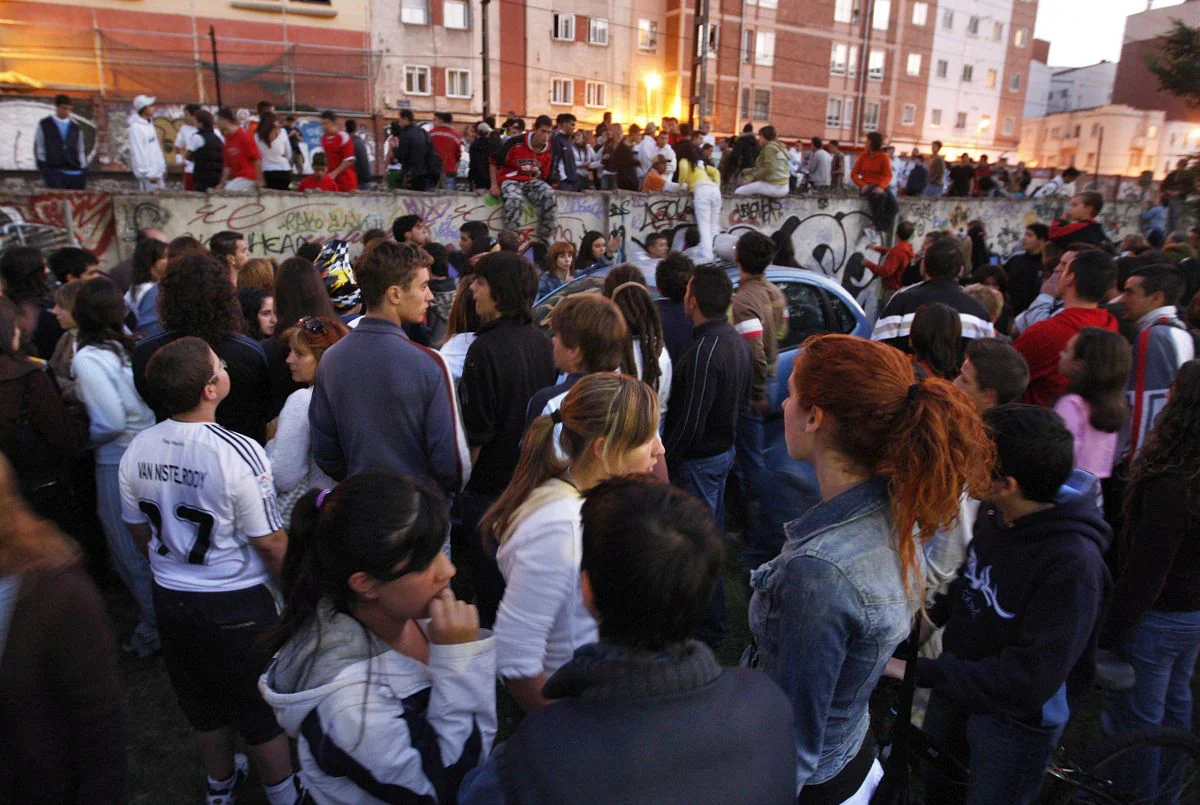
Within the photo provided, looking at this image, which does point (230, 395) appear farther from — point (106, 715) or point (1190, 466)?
point (1190, 466)

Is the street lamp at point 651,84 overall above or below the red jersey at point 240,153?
above

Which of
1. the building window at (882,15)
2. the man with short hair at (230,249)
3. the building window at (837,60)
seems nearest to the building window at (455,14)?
the building window at (837,60)

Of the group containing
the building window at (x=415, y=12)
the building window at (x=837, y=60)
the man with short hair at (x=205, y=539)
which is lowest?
the man with short hair at (x=205, y=539)

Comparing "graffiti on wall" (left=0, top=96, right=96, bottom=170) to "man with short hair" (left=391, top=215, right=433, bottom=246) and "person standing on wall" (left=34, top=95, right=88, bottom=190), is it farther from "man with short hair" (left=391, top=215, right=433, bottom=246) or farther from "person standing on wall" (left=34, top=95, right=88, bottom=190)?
"man with short hair" (left=391, top=215, right=433, bottom=246)

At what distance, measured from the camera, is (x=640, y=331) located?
3.97 metres

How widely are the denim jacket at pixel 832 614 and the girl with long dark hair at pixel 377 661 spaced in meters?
0.68

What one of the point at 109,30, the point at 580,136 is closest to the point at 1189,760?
the point at 580,136

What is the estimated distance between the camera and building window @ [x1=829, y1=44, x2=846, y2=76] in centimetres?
4303

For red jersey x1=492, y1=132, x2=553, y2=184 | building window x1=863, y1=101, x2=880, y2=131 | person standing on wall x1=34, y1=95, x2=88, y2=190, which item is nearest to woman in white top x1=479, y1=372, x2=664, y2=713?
red jersey x1=492, y1=132, x2=553, y2=184

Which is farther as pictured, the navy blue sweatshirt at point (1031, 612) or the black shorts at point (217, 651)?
the black shorts at point (217, 651)

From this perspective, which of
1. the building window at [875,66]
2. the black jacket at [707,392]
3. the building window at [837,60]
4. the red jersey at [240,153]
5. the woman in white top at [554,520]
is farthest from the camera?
the building window at [875,66]

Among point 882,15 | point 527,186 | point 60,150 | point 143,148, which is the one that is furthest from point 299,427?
point 882,15

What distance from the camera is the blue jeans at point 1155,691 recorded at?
273 cm

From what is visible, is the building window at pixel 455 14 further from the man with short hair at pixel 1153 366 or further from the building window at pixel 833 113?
the man with short hair at pixel 1153 366
